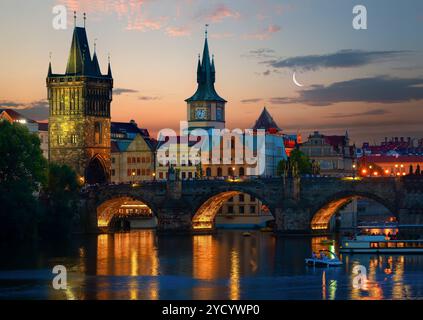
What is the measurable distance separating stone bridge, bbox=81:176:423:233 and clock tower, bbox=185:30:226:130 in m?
55.9

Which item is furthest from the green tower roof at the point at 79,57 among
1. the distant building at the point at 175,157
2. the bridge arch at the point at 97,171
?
the distant building at the point at 175,157

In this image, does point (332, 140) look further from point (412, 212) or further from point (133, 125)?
point (412, 212)

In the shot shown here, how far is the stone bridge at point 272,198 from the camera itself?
363 feet

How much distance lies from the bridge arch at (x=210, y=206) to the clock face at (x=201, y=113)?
56336 millimetres

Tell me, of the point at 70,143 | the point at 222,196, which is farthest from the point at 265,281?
the point at 70,143

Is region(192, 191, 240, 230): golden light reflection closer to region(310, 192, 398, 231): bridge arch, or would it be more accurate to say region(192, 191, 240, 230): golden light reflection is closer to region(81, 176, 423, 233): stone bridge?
region(81, 176, 423, 233): stone bridge

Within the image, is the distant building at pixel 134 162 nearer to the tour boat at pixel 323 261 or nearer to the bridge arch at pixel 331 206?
the bridge arch at pixel 331 206

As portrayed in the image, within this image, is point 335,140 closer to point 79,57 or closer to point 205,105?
point 205,105

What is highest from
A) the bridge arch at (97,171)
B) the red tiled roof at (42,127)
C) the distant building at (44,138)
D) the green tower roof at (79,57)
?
the green tower roof at (79,57)

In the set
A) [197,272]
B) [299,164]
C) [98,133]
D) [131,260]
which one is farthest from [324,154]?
[197,272]

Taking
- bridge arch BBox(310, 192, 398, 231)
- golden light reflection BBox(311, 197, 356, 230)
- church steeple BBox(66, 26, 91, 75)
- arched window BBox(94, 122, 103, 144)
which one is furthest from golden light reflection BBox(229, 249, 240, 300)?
church steeple BBox(66, 26, 91, 75)

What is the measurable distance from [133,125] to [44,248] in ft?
303

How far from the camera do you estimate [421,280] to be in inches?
3027

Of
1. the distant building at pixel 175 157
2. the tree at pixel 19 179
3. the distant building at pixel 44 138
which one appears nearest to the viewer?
the tree at pixel 19 179
